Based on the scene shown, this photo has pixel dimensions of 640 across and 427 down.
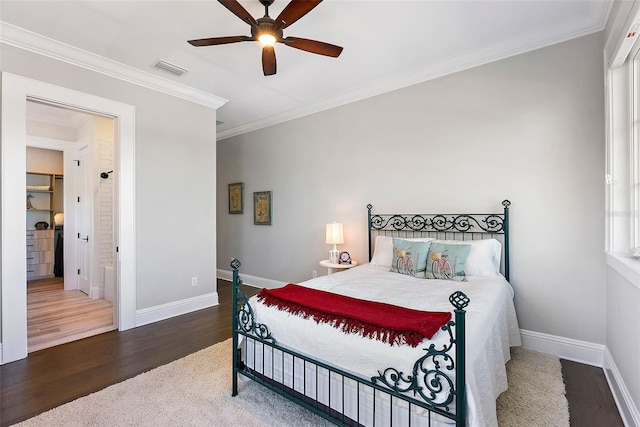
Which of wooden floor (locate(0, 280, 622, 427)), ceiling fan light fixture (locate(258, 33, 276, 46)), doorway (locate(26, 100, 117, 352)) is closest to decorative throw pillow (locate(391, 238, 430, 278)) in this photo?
wooden floor (locate(0, 280, 622, 427))

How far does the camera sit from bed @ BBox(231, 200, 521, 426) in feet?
4.38

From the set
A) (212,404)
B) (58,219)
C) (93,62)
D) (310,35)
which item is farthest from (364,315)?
(58,219)

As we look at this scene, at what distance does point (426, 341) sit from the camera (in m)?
1.47

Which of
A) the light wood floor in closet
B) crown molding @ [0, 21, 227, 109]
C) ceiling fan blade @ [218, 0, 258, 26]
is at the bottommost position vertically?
the light wood floor in closet

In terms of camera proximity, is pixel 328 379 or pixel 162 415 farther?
pixel 162 415

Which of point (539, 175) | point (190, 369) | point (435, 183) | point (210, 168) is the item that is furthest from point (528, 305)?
point (210, 168)

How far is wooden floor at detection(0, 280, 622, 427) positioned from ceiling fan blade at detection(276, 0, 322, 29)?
2.92 metres

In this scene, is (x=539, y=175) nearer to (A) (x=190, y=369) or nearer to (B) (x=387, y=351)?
(B) (x=387, y=351)

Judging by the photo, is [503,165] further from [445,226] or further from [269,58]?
[269,58]

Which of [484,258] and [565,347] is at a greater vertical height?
[484,258]

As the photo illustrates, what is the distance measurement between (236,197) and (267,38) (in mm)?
3720

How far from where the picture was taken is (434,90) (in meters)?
3.38

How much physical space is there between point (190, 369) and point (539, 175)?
3.54m

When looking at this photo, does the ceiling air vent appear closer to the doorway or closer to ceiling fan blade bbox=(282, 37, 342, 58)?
the doorway
